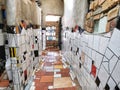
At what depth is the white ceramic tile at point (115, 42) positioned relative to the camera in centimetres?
94

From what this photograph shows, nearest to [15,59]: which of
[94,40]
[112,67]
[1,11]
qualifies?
[1,11]

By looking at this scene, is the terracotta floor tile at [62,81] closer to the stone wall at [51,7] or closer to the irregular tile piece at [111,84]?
the irregular tile piece at [111,84]

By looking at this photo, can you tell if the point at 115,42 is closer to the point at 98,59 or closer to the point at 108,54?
the point at 108,54

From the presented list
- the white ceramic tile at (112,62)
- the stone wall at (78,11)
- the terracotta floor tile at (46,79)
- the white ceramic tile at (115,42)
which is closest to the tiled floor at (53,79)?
the terracotta floor tile at (46,79)

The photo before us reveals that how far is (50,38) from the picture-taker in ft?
24.6

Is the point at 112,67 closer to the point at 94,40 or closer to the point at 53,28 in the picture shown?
the point at 94,40

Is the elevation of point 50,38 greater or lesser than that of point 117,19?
lesser

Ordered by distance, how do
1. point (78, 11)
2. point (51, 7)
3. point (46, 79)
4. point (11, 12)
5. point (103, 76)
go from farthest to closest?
point (51, 7) → point (46, 79) → point (78, 11) → point (11, 12) → point (103, 76)

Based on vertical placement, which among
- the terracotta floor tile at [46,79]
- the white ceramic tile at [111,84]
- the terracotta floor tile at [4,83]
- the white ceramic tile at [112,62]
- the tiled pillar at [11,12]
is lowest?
the terracotta floor tile at [46,79]

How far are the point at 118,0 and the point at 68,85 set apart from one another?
2.00 metres

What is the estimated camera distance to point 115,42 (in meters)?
0.99

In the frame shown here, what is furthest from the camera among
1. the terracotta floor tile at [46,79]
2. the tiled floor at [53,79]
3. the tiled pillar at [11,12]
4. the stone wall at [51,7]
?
the stone wall at [51,7]

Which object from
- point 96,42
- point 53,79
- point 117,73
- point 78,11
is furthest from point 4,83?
point 78,11

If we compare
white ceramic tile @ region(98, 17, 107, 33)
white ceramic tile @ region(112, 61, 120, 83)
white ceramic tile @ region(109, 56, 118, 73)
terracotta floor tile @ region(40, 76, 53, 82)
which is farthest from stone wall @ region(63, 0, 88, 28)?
terracotta floor tile @ region(40, 76, 53, 82)
